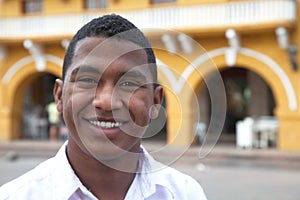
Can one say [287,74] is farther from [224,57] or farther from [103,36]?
[103,36]

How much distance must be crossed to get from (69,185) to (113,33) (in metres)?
0.39

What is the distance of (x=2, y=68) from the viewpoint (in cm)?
1588

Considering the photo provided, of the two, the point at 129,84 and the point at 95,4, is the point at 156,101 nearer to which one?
the point at 129,84

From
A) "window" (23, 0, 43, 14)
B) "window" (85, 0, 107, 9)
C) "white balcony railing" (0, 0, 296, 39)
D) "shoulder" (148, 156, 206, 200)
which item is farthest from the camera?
"window" (23, 0, 43, 14)

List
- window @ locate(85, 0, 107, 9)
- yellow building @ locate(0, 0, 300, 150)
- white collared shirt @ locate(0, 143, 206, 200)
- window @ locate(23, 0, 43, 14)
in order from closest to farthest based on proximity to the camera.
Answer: white collared shirt @ locate(0, 143, 206, 200) → yellow building @ locate(0, 0, 300, 150) → window @ locate(85, 0, 107, 9) → window @ locate(23, 0, 43, 14)

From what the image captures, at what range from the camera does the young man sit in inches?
45.4

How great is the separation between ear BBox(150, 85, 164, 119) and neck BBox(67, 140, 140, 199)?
9cm

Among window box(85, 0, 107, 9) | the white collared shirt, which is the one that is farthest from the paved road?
the white collared shirt

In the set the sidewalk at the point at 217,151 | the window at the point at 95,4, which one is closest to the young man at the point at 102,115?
the sidewalk at the point at 217,151

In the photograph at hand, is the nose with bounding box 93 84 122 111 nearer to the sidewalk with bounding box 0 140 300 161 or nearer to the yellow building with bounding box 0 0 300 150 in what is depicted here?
the yellow building with bounding box 0 0 300 150

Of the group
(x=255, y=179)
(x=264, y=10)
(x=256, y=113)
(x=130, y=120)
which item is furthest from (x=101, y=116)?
(x=256, y=113)

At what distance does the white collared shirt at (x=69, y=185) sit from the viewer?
124cm

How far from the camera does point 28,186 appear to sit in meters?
1.25

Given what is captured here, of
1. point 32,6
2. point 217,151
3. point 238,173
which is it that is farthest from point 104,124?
point 32,6
